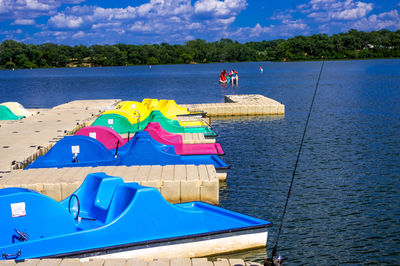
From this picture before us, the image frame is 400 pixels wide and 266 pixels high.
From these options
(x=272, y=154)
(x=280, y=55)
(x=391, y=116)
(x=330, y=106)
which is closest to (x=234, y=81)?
(x=330, y=106)

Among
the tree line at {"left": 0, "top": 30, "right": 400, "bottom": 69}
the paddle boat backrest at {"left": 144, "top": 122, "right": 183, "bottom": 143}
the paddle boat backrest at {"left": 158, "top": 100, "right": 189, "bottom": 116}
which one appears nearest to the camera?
the paddle boat backrest at {"left": 144, "top": 122, "right": 183, "bottom": 143}

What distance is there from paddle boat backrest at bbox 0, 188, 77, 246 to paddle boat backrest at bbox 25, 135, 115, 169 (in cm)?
514

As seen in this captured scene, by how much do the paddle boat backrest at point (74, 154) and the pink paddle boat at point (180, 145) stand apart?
1978 mm

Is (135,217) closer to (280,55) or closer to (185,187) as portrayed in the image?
(185,187)

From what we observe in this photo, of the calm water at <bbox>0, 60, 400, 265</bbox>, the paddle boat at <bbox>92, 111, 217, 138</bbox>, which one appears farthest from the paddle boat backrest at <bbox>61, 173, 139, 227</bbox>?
the paddle boat at <bbox>92, 111, 217, 138</bbox>

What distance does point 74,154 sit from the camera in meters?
13.2

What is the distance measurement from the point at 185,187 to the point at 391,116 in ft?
72.3

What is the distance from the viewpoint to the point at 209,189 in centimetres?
1088

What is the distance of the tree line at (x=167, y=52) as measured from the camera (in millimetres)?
162000

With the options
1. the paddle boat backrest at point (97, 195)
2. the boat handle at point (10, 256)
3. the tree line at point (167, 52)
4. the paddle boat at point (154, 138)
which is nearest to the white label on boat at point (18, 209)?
the boat handle at point (10, 256)

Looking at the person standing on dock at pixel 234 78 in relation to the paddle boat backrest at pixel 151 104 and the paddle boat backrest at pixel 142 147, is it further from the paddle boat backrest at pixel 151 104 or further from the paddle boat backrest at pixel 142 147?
the paddle boat backrest at pixel 142 147

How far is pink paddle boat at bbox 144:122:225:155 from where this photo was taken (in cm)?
1501

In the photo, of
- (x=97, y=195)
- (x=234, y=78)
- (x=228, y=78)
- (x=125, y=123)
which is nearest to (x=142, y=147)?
(x=97, y=195)

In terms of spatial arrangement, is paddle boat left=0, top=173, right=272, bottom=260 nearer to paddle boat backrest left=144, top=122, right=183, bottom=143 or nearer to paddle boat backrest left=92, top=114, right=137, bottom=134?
paddle boat backrest left=144, top=122, right=183, bottom=143
